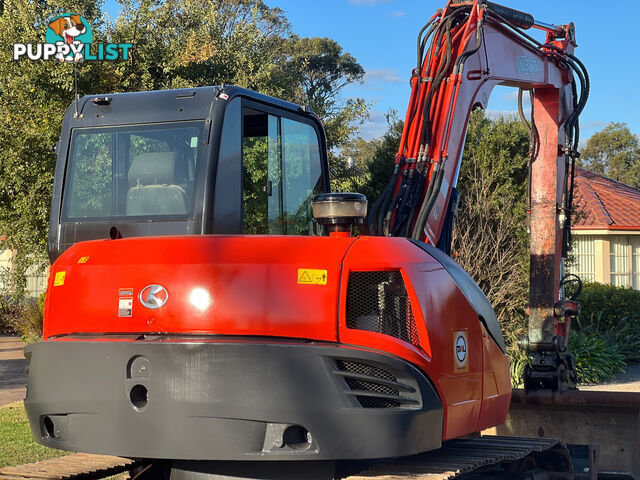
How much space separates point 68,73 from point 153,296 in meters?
11.6

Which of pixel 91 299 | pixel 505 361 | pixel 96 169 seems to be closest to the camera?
pixel 91 299

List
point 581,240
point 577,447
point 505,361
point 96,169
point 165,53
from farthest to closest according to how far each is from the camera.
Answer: point 581,240
point 165,53
point 577,447
point 96,169
point 505,361

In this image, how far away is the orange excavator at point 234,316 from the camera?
424 cm

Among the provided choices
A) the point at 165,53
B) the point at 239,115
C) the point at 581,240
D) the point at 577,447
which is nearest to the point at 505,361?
the point at 239,115

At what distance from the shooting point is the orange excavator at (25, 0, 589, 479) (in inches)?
167


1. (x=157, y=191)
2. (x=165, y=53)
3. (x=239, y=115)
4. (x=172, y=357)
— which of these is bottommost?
(x=172, y=357)

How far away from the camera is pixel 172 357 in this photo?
431cm

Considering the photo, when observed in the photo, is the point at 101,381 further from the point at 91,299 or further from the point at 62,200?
the point at 62,200

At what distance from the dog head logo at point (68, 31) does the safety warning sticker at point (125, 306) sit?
11982 mm

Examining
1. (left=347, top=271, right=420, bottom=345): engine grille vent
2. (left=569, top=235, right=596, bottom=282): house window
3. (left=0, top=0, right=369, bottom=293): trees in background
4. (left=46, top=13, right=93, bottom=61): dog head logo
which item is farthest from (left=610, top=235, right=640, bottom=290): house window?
(left=347, top=271, right=420, bottom=345): engine grille vent

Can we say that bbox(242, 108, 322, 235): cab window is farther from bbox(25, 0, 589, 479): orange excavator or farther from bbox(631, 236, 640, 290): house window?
bbox(631, 236, 640, 290): house window

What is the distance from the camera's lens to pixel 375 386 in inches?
170

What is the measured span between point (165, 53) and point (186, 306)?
507 inches

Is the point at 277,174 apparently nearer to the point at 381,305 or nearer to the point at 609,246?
the point at 381,305
